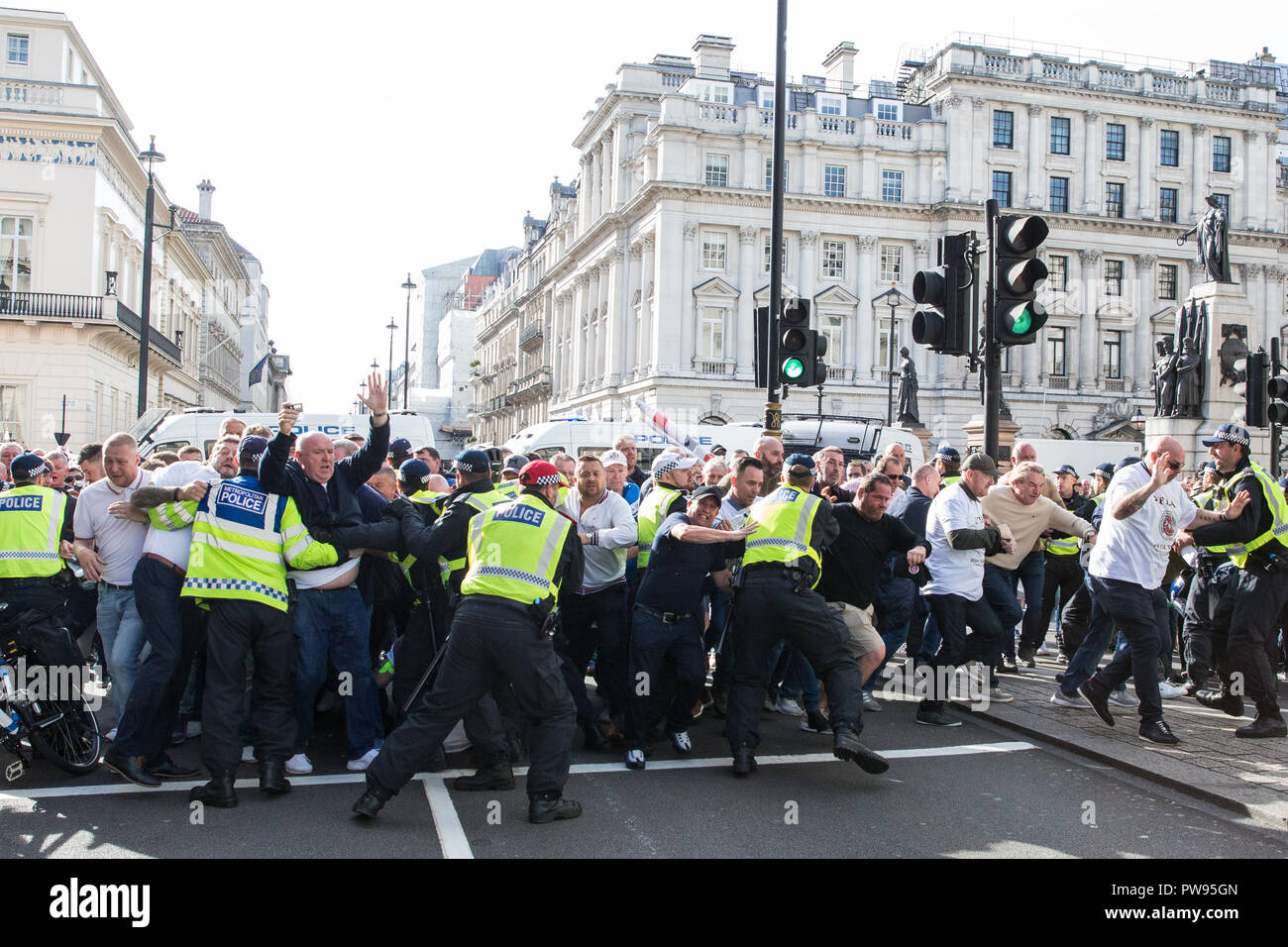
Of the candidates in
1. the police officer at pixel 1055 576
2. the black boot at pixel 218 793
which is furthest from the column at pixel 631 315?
the black boot at pixel 218 793

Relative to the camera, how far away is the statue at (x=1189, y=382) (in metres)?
19.9

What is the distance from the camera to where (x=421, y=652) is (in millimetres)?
6863

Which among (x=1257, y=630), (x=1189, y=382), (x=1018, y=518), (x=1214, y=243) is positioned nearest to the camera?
(x=1257, y=630)

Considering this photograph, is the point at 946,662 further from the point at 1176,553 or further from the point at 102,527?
the point at 102,527

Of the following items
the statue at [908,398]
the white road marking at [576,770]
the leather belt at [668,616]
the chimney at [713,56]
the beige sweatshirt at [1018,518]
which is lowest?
the white road marking at [576,770]

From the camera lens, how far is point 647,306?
5469 cm

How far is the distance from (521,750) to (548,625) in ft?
5.86

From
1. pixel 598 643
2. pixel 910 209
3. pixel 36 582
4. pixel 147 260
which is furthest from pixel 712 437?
pixel 910 209

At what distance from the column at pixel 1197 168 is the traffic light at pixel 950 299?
189ft

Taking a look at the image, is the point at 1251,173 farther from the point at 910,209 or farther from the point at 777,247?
the point at 777,247

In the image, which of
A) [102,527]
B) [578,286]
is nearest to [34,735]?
[102,527]

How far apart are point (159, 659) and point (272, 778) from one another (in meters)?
1.02

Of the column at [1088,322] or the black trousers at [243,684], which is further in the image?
the column at [1088,322]

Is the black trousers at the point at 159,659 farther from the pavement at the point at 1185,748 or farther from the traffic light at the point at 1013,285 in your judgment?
the traffic light at the point at 1013,285
